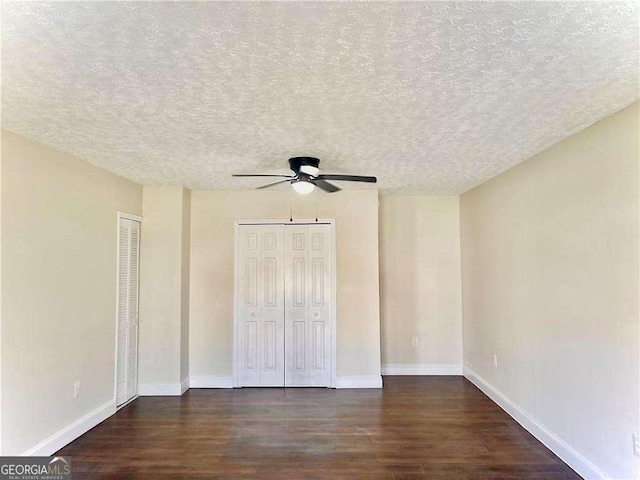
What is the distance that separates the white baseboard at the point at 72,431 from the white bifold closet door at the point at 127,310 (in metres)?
0.26

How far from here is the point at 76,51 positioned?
1597mm

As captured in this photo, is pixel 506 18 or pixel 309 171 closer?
pixel 506 18

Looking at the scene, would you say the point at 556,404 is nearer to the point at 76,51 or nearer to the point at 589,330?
the point at 589,330

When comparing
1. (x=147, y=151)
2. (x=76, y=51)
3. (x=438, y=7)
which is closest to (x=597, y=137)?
(x=438, y=7)

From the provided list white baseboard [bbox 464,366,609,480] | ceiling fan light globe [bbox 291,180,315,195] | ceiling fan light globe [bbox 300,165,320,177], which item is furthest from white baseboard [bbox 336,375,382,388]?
ceiling fan light globe [bbox 300,165,320,177]

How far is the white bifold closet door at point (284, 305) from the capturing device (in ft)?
15.3

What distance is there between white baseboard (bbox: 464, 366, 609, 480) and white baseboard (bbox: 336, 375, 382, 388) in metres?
1.27

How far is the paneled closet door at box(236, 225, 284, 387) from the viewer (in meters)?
4.68

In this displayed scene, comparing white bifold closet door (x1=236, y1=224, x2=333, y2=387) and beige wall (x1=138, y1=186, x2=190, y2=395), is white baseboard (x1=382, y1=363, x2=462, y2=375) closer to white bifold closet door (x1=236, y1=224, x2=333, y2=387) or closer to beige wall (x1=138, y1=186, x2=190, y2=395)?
white bifold closet door (x1=236, y1=224, x2=333, y2=387)

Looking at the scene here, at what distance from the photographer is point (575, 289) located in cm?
275

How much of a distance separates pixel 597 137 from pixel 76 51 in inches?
123

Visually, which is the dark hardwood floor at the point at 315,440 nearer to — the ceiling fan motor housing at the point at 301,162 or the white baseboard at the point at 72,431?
the white baseboard at the point at 72,431

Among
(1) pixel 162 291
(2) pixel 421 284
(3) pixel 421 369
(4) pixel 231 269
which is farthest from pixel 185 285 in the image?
(3) pixel 421 369

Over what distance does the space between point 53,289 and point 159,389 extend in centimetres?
→ 200
